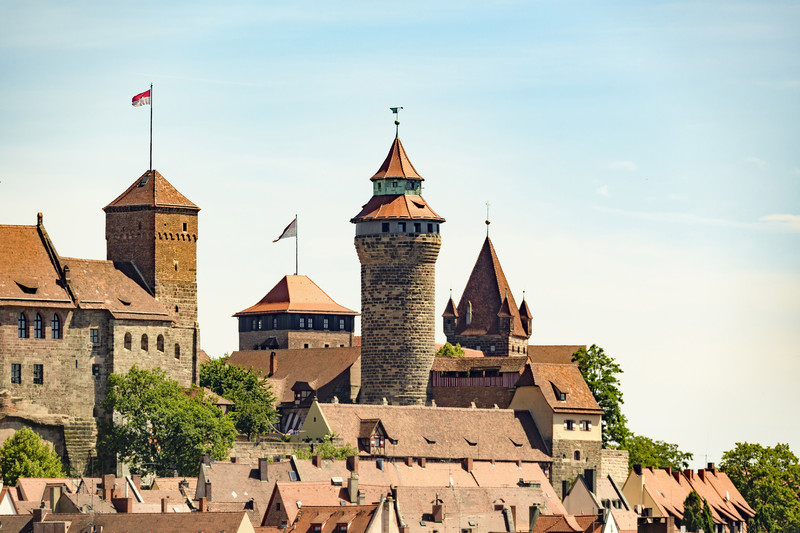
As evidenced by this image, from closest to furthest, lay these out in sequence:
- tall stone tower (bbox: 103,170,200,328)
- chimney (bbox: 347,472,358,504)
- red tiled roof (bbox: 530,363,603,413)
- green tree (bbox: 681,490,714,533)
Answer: chimney (bbox: 347,472,358,504)
tall stone tower (bbox: 103,170,200,328)
green tree (bbox: 681,490,714,533)
red tiled roof (bbox: 530,363,603,413)

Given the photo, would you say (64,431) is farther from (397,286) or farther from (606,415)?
(606,415)

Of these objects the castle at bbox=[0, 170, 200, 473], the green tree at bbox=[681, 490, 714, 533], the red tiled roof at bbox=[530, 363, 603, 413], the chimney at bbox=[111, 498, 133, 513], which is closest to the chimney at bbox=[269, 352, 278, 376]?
the red tiled roof at bbox=[530, 363, 603, 413]

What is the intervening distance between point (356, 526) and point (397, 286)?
40.8 metres

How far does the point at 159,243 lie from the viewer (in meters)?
122

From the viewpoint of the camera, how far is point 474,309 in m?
170

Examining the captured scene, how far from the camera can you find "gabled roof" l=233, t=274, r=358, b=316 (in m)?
165

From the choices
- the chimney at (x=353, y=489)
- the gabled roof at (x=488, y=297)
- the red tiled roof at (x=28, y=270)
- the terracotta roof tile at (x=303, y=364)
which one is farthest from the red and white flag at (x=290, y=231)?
the chimney at (x=353, y=489)

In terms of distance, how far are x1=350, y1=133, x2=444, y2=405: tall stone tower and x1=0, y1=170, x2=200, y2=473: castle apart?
12.1 metres

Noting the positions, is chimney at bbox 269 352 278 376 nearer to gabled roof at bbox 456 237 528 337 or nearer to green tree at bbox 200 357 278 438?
green tree at bbox 200 357 278 438

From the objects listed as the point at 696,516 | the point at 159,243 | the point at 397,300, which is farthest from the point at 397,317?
the point at 696,516

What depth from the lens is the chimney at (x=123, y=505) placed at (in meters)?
96.9

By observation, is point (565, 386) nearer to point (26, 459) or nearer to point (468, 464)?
point (468, 464)

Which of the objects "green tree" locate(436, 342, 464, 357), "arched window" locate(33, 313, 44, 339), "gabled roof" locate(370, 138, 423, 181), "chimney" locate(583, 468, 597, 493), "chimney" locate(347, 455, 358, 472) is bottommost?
"chimney" locate(583, 468, 597, 493)

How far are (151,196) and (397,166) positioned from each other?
18.3 m
